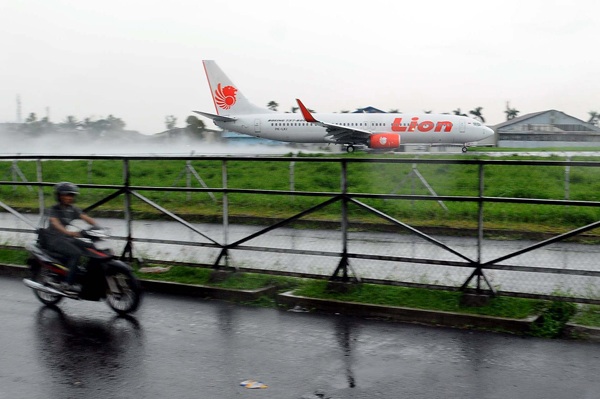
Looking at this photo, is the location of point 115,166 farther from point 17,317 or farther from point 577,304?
point 577,304

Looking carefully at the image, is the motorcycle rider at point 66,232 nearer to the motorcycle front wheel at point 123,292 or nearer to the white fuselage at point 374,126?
the motorcycle front wheel at point 123,292

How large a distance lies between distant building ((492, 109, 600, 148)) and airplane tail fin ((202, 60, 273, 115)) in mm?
27348

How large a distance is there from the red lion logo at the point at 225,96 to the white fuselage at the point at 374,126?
1.17 metres

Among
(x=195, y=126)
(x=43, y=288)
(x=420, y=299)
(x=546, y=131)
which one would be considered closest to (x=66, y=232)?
(x=43, y=288)

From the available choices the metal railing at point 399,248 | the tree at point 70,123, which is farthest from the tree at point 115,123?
the metal railing at point 399,248

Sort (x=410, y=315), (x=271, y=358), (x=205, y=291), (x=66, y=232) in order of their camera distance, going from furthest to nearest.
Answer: (x=205, y=291), (x=66, y=232), (x=410, y=315), (x=271, y=358)

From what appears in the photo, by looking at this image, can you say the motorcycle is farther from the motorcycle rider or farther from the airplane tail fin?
the airplane tail fin

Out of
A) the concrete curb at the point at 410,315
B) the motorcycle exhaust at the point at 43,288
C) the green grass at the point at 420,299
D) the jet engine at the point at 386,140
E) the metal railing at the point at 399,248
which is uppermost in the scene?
the jet engine at the point at 386,140

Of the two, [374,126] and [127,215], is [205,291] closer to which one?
[127,215]

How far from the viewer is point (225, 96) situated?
148 ft

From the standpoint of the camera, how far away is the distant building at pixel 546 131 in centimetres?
6041

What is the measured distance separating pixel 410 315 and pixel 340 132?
1355 inches

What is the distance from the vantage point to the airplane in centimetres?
4056

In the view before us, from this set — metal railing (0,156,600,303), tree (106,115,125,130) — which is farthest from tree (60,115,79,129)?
metal railing (0,156,600,303)
